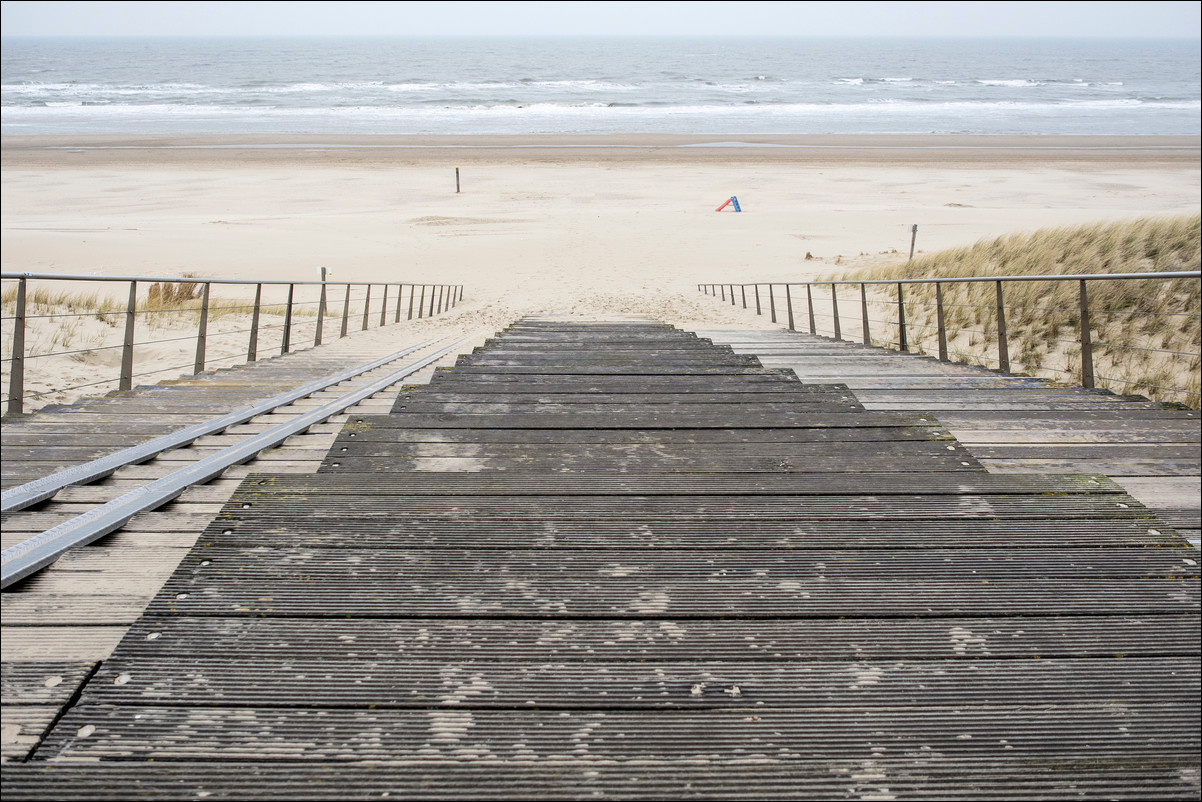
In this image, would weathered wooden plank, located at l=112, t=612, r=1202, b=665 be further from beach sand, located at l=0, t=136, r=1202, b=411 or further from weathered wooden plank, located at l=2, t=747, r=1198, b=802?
beach sand, located at l=0, t=136, r=1202, b=411

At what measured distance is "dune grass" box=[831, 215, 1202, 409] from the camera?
762 centimetres

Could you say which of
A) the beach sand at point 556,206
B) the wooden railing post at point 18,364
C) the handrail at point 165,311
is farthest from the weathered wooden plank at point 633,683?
the beach sand at point 556,206

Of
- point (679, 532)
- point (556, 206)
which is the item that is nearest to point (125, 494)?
point (679, 532)

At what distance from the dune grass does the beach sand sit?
3837 millimetres

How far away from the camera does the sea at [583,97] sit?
45938 millimetres

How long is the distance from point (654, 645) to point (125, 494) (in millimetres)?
1540

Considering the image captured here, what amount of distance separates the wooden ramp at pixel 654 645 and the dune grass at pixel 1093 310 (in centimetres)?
525

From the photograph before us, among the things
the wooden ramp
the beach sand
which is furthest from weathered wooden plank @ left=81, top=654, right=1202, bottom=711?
the beach sand

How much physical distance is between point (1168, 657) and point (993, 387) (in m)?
3.95

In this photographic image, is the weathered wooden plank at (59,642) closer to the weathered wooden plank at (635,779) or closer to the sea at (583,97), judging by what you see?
the weathered wooden plank at (635,779)

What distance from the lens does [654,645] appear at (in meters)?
1.49

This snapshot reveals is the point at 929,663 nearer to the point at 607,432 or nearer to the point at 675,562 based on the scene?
the point at 675,562

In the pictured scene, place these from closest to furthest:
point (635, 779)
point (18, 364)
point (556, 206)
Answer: point (635, 779) → point (18, 364) → point (556, 206)

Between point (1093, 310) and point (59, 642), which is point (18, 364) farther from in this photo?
point (1093, 310)
